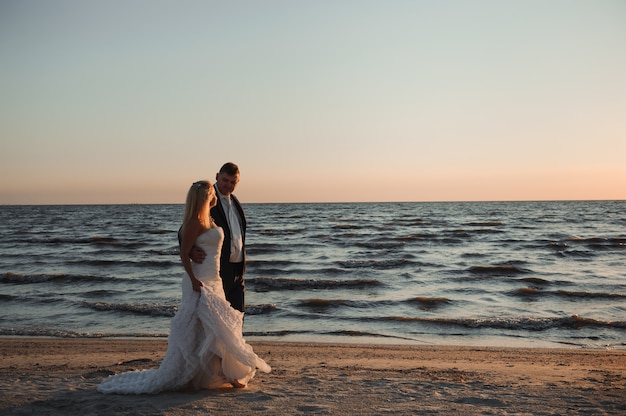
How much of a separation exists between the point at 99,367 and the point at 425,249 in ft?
66.5

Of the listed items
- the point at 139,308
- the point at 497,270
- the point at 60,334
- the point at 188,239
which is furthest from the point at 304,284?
the point at 188,239

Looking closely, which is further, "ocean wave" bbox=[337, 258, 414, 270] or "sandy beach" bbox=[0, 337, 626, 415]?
"ocean wave" bbox=[337, 258, 414, 270]

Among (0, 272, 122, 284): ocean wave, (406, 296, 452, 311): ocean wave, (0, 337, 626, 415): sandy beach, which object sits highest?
(0, 337, 626, 415): sandy beach

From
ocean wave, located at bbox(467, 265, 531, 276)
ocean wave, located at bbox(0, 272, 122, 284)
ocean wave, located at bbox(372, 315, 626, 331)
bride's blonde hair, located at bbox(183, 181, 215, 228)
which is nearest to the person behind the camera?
bride's blonde hair, located at bbox(183, 181, 215, 228)

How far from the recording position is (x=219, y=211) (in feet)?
18.1

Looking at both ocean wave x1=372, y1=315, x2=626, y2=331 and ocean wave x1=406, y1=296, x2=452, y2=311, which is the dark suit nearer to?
ocean wave x1=372, y1=315, x2=626, y2=331

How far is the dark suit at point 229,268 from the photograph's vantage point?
5523mm

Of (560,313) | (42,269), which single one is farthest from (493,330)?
(42,269)

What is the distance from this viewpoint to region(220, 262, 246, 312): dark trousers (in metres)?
5.59

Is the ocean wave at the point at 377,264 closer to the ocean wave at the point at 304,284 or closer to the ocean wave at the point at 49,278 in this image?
the ocean wave at the point at 304,284

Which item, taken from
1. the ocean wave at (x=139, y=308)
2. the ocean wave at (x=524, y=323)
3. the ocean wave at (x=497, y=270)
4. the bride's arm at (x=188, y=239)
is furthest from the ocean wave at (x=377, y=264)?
the bride's arm at (x=188, y=239)

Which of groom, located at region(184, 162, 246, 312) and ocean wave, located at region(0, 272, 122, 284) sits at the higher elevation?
groom, located at region(184, 162, 246, 312)

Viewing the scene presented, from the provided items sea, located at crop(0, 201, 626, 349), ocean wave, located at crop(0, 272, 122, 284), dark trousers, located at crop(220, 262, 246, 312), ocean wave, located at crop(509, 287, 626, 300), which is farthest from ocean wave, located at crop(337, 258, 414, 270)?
dark trousers, located at crop(220, 262, 246, 312)

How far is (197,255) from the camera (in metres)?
5.04
